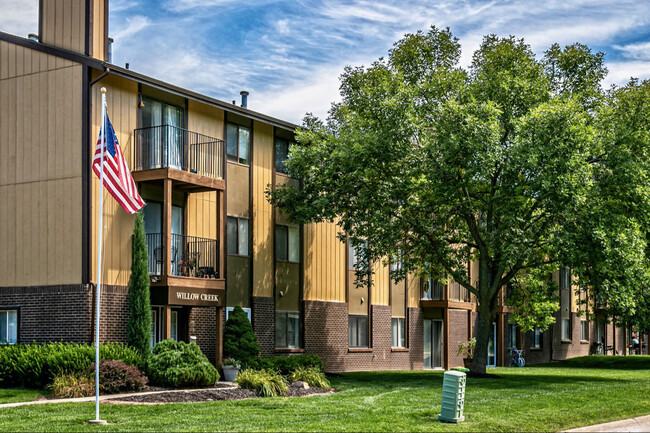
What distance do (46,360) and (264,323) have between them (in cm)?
920

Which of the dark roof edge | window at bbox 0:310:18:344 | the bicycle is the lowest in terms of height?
the bicycle

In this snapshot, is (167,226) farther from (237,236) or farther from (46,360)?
(46,360)

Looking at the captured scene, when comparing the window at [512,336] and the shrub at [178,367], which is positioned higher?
the shrub at [178,367]

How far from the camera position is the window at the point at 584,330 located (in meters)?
54.4

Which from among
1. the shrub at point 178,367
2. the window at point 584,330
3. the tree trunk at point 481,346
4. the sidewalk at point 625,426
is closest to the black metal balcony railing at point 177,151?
the shrub at point 178,367

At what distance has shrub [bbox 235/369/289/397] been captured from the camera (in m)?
21.1

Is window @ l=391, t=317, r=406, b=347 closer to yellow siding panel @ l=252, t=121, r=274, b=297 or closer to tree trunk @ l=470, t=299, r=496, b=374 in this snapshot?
tree trunk @ l=470, t=299, r=496, b=374

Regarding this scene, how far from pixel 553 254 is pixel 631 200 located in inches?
133

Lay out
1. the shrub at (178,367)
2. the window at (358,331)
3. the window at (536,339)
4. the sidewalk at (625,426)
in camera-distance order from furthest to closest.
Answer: the window at (536,339), the window at (358,331), the shrub at (178,367), the sidewalk at (625,426)

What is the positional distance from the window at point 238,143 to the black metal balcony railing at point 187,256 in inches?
134

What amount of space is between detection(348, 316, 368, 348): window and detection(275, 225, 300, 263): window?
413cm

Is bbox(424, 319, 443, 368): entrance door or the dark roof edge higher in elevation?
the dark roof edge

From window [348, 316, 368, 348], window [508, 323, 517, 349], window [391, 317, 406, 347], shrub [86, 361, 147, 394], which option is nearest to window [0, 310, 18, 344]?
shrub [86, 361, 147, 394]

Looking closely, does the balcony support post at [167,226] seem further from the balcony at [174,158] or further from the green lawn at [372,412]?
the green lawn at [372,412]
